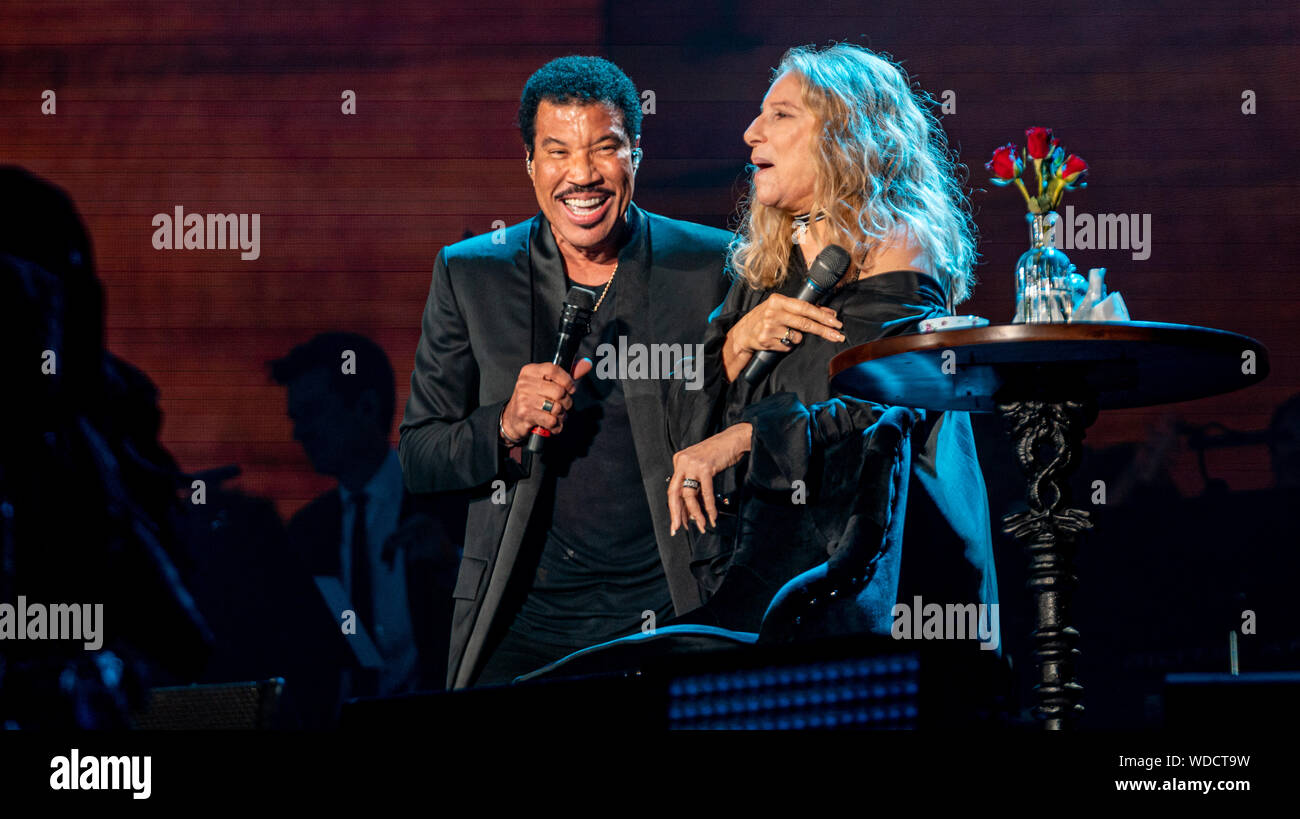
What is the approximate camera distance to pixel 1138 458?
394cm

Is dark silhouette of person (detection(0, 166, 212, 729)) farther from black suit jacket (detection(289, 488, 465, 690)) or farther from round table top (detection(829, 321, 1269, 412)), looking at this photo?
round table top (detection(829, 321, 1269, 412))

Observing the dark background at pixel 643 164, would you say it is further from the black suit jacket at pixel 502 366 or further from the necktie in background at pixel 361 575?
the black suit jacket at pixel 502 366

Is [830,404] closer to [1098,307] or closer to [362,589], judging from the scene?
[1098,307]

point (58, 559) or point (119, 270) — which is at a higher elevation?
point (119, 270)

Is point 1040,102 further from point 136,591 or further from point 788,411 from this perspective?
point 136,591

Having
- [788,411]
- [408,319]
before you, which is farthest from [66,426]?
[788,411]

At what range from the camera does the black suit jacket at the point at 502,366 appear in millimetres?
3098

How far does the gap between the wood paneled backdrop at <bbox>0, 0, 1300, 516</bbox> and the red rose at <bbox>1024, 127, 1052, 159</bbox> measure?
Result: 5.28 ft

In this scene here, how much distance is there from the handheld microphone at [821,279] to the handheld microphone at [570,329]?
0.44 meters

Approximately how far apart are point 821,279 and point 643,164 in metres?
1.59

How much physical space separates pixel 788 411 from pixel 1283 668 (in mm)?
1955

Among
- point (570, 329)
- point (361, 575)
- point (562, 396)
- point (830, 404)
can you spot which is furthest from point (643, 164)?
point (830, 404)
